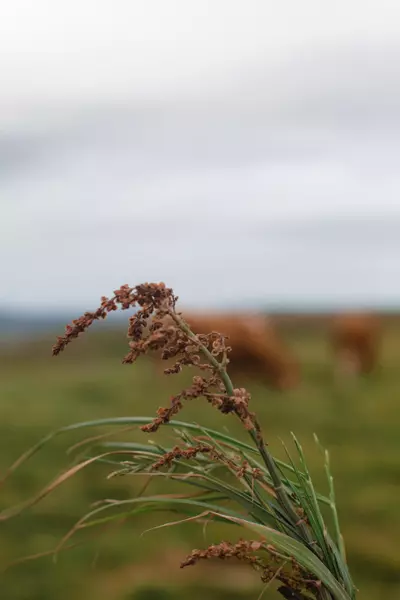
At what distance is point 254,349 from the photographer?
325 cm

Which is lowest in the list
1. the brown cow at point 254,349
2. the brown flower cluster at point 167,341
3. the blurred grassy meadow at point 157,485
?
the blurred grassy meadow at point 157,485

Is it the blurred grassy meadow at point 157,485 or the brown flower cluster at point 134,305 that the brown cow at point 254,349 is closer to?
the blurred grassy meadow at point 157,485

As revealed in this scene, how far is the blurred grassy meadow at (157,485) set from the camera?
48.4 inches

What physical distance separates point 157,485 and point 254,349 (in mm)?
1524

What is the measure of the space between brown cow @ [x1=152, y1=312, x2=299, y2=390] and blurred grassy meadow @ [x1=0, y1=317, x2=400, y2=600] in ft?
0.28

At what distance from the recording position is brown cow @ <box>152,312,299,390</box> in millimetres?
3164

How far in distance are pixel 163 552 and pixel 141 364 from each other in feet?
7.80

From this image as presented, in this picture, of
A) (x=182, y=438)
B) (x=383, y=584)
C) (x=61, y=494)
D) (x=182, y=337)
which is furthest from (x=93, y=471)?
(x=182, y=337)

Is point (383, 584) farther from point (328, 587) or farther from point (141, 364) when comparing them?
point (141, 364)

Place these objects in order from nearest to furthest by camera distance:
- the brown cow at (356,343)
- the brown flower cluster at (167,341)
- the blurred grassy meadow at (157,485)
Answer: the brown flower cluster at (167,341)
the blurred grassy meadow at (157,485)
the brown cow at (356,343)

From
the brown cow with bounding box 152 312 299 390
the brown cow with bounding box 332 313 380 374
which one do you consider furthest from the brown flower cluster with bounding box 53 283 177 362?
the brown cow with bounding box 332 313 380 374

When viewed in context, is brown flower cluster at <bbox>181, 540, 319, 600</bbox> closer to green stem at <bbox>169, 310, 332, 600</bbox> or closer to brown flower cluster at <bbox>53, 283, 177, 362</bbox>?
green stem at <bbox>169, 310, 332, 600</bbox>

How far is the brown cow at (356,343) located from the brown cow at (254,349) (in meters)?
0.34

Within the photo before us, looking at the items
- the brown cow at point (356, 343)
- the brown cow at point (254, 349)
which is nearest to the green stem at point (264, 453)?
the brown cow at point (254, 349)
